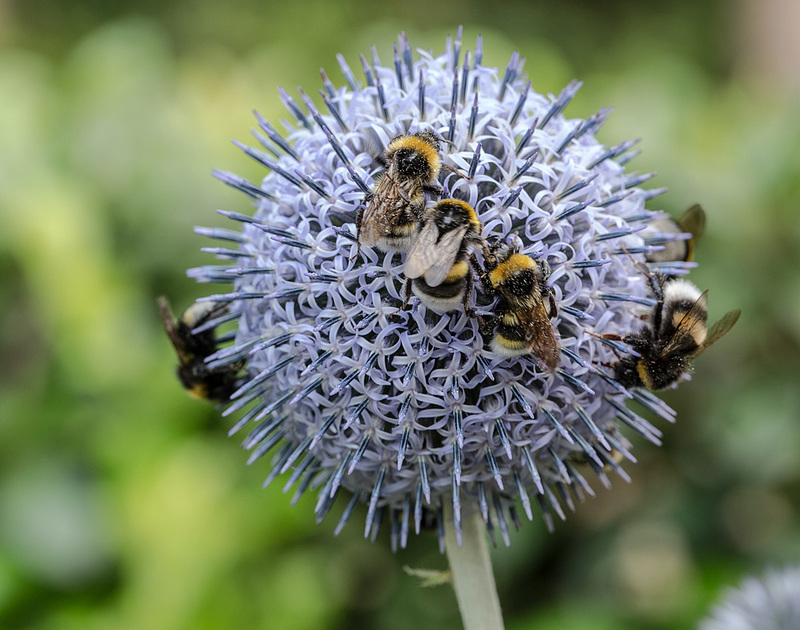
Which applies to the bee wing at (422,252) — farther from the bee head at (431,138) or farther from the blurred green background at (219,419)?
the blurred green background at (219,419)

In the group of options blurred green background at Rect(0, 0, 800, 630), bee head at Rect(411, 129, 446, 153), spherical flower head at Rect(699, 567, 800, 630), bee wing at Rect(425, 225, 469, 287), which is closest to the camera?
bee wing at Rect(425, 225, 469, 287)

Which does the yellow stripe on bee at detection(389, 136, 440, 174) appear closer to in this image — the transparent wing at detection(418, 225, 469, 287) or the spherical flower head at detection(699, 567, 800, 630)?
the transparent wing at detection(418, 225, 469, 287)

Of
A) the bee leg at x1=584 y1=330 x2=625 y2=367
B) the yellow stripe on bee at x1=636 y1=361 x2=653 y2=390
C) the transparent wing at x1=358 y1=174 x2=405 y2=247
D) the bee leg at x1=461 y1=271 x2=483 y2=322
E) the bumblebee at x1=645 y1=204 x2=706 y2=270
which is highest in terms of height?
the transparent wing at x1=358 y1=174 x2=405 y2=247

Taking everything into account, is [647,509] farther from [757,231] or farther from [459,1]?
[459,1]

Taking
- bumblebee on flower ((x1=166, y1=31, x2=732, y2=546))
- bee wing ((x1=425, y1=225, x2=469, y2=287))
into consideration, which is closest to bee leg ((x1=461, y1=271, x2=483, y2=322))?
bumblebee on flower ((x1=166, y1=31, x2=732, y2=546))

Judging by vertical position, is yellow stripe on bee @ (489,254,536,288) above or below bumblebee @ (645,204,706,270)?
above

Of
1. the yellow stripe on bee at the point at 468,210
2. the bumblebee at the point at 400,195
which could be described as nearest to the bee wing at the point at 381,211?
the bumblebee at the point at 400,195

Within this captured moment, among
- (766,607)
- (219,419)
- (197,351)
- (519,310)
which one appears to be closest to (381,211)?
(519,310)
